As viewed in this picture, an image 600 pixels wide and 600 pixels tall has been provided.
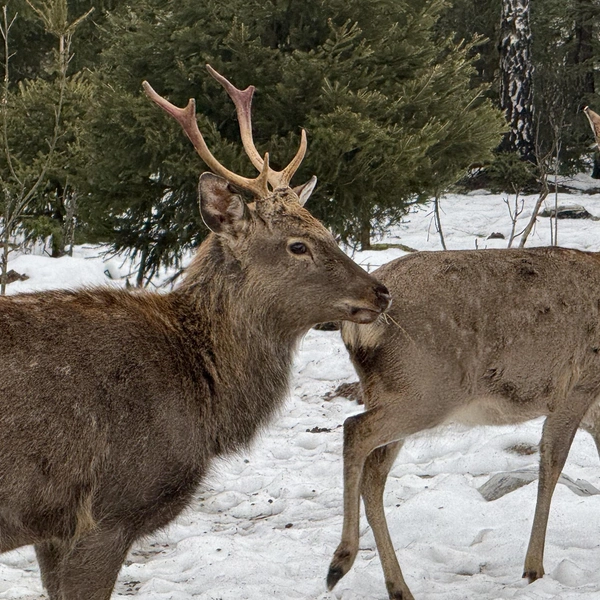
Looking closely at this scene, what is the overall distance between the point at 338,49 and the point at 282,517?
209 inches

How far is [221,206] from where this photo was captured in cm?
423

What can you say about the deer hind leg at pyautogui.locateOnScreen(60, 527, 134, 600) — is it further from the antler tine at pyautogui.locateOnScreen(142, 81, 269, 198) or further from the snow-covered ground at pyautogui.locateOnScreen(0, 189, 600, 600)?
the antler tine at pyautogui.locateOnScreen(142, 81, 269, 198)

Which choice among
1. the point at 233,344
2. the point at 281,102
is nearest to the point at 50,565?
the point at 233,344

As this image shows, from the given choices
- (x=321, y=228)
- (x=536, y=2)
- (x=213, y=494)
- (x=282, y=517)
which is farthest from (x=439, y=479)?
Answer: (x=536, y=2)

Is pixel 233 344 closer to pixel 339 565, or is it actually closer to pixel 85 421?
pixel 85 421

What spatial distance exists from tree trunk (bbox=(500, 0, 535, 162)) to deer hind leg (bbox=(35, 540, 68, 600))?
663 inches

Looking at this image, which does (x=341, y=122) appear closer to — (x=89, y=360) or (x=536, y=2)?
(x=89, y=360)

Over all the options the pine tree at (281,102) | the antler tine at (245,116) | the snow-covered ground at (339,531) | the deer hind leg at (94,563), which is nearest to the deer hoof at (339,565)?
the snow-covered ground at (339,531)

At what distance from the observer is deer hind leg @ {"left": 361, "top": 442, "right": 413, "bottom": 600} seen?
4.89 m

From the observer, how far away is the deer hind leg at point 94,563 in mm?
3703

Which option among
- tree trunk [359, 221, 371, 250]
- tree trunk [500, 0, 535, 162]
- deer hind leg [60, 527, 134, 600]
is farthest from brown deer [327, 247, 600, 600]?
tree trunk [500, 0, 535, 162]

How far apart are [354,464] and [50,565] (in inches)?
65.5

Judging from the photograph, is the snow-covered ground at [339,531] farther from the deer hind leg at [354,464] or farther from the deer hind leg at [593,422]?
the deer hind leg at [593,422]

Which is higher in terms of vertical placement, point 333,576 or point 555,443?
point 555,443
